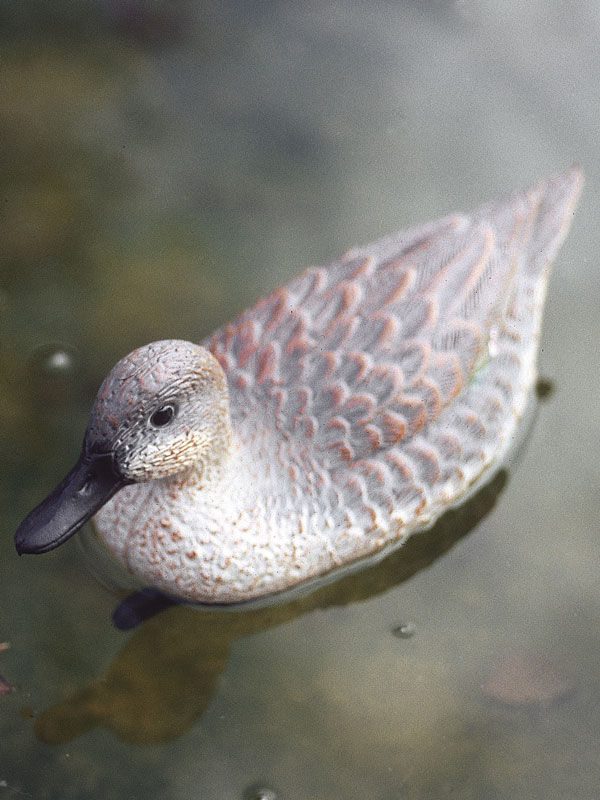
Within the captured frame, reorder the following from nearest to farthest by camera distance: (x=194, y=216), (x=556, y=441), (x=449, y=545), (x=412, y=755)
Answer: (x=412, y=755)
(x=449, y=545)
(x=556, y=441)
(x=194, y=216)

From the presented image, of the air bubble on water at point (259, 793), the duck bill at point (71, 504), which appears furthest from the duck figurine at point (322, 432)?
the air bubble on water at point (259, 793)

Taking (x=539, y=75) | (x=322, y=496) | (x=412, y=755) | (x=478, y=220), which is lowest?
(x=412, y=755)

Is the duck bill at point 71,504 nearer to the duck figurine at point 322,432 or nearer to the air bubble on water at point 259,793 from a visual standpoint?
the duck figurine at point 322,432

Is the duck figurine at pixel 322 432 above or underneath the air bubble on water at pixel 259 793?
above

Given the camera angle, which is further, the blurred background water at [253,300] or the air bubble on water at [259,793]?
the blurred background water at [253,300]

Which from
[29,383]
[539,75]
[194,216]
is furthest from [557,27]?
[29,383]

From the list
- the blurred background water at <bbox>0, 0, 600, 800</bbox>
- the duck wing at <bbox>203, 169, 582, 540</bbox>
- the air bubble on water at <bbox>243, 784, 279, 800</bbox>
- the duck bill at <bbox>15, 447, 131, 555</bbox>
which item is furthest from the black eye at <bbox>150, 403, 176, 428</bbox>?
the air bubble on water at <bbox>243, 784, 279, 800</bbox>

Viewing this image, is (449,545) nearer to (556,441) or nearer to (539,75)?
(556,441)
